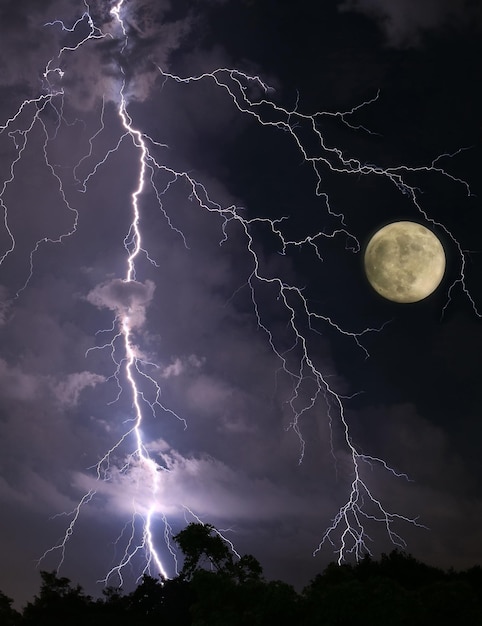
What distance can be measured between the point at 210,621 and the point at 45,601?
9973mm

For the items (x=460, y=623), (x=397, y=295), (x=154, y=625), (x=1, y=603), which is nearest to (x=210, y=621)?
(x=460, y=623)

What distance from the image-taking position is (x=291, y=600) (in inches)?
462

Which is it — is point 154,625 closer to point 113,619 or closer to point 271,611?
point 113,619

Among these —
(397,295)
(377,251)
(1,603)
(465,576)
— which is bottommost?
(1,603)

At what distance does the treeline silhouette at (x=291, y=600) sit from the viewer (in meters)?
10.9

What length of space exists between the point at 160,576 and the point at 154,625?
372cm

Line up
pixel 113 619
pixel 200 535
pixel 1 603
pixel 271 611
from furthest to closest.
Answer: pixel 1 603 < pixel 113 619 < pixel 200 535 < pixel 271 611

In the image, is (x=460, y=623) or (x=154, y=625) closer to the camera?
(x=460, y=623)

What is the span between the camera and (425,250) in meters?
15.8

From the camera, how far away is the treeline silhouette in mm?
10875

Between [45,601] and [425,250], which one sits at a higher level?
[425,250]

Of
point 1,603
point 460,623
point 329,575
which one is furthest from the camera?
point 1,603

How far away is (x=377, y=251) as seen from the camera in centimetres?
1631

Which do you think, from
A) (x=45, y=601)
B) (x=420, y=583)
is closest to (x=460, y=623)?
(x=420, y=583)
